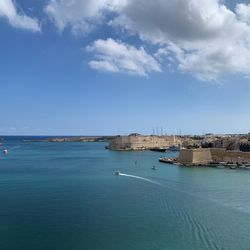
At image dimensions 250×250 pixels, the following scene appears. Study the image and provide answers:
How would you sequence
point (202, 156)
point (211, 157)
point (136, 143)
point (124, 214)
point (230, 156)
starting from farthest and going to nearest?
point (136, 143) < point (211, 157) < point (202, 156) < point (230, 156) < point (124, 214)

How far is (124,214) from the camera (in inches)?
589

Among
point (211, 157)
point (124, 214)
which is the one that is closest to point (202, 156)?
point (211, 157)

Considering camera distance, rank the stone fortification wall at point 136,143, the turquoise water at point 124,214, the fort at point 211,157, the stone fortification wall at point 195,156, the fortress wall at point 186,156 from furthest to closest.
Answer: the stone fortification wall at point 136,143, the fortress wall at point 186,156, the stone fortification wall at point 195,156, the fort at point 211,157, the turquoise water at point 124,214

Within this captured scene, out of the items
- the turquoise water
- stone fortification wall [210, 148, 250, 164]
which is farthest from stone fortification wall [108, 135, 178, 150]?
the turquoise water

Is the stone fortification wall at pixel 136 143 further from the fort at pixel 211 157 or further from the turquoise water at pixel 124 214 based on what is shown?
the turquoise water at pixel 124 214

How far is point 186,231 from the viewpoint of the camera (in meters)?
12.8

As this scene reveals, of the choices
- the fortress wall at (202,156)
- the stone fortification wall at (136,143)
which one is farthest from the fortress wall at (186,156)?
the stone fortification wall at (136,143)

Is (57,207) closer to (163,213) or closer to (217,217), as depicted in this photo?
(163,213)

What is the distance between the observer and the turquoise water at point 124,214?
463 inches

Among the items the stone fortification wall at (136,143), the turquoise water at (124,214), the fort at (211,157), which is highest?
the stone fortification wall at (136,143)

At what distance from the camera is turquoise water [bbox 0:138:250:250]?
11766 millimetres

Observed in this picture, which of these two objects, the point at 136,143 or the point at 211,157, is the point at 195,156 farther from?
the point at 136,143

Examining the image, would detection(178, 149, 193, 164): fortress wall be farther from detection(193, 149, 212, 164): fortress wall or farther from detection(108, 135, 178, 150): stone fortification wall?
detection(108, 135, 178, 150): stone fortification wall

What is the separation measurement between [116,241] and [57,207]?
5072 millimetres
